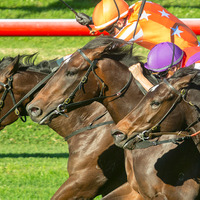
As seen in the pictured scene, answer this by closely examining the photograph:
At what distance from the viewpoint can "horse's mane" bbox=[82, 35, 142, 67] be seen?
5172mm

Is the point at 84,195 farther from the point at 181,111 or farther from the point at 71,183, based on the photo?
the point at 181,111

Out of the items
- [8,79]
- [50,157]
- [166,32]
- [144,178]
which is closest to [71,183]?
Result: [144,178]

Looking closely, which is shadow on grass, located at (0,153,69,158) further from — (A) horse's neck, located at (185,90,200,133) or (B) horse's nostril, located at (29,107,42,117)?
(A) horse's neck, located at (185,90,200,133)

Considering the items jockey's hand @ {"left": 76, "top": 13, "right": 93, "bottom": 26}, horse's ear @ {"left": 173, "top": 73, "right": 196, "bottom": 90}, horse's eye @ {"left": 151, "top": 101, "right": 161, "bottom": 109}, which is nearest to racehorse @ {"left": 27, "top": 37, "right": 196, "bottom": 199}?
horse's eye @ {"left": 151, "top": 101, "right": 161, "bottom": 109}

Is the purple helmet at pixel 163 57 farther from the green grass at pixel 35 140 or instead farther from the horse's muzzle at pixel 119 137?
the green grass at pixel 35 140

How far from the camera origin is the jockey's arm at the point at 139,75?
4.92 metres

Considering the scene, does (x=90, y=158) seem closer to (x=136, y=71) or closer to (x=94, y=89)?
(x=94, y=89)

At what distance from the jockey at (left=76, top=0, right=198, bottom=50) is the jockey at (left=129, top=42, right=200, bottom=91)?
0.67m

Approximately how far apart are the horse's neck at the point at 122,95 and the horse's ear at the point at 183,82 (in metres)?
0.97

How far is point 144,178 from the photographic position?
4805mm

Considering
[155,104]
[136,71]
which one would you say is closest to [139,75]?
[136,71]

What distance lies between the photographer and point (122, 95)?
16.9 ft

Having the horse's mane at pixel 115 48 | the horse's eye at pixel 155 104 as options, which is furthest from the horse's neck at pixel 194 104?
the horse's mane at pixel 115 48

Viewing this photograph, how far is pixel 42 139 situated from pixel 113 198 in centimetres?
580
